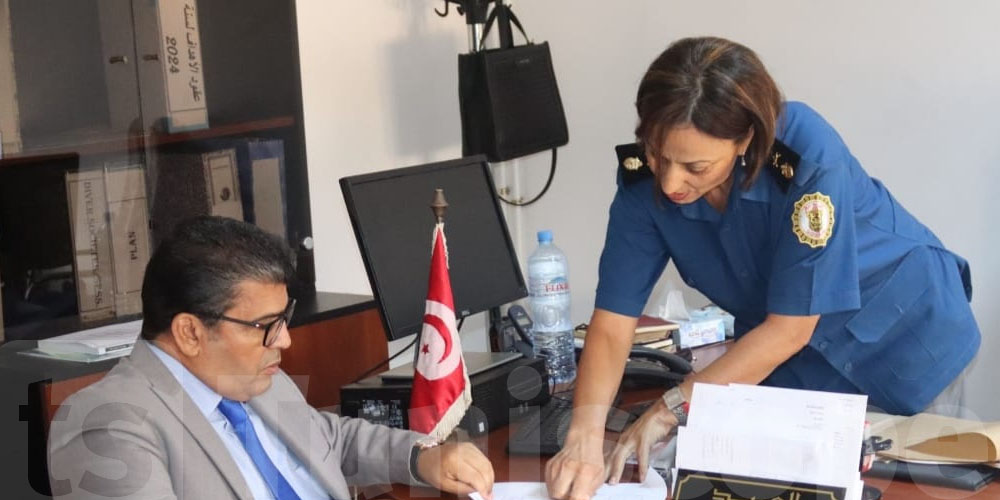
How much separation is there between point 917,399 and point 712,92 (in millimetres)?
740

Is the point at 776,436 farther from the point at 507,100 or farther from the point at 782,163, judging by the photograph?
the point at 507,100

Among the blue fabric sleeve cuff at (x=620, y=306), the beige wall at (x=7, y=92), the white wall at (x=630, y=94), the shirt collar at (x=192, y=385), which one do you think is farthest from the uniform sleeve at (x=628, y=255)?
the white wall at (x=630, y=94)

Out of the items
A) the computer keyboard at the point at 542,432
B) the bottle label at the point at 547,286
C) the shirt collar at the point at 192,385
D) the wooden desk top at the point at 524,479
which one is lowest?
the wooden desk top at the point at 524,479

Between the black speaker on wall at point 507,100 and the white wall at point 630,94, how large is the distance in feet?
0.83

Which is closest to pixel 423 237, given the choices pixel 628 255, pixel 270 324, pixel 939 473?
pixel 628 255

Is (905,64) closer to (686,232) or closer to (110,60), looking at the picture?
(686,232)

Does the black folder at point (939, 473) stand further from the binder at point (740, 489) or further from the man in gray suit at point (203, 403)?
the man in gray suit at point (203, 403)

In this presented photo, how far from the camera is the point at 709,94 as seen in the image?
1.64 m

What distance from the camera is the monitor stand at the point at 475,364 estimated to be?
2.13 m

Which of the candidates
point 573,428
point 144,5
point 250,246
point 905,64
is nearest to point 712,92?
point 573,428

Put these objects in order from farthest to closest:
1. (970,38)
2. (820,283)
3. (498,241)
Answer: (970,38) → (498,241) → (820,283)

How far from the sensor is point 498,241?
2.36m

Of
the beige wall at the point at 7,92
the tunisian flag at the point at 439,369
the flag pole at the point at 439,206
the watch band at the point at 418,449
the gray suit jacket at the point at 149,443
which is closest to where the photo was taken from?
the gray suit jacket at the point at 149,443

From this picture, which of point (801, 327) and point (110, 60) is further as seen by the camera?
point (110, 60)
